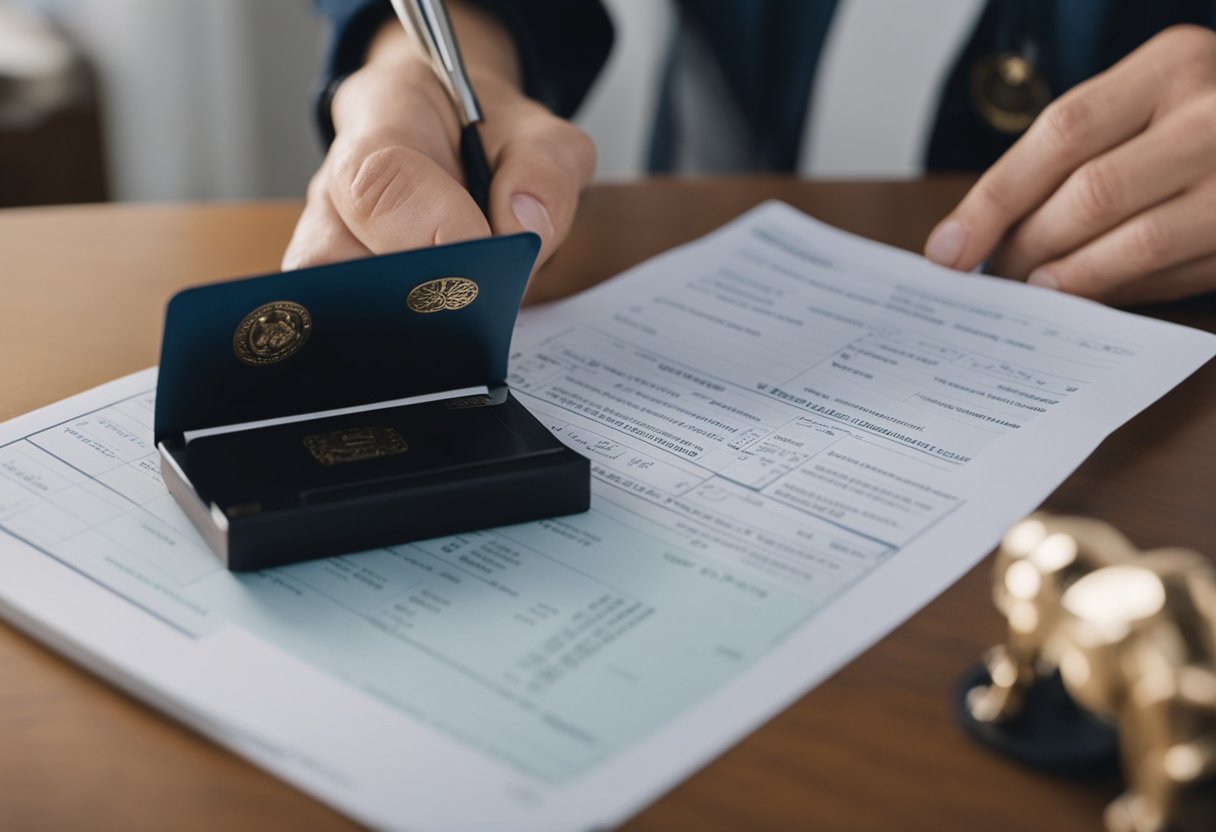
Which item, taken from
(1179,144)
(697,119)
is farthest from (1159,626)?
Result: (697,119)

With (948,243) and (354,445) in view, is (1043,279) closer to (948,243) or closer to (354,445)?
(948,243)

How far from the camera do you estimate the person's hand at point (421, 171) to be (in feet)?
1.91

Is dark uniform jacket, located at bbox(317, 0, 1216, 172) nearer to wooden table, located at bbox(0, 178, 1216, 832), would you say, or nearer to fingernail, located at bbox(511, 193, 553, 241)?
fingernail, located at bbox(511, 193, 553, 241)

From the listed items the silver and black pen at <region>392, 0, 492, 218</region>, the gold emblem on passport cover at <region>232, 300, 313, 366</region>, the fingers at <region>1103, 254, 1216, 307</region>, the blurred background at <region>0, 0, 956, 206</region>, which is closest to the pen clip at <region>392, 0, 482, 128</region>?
the silver and black pen at <region>392, 0, 492, 218</region>

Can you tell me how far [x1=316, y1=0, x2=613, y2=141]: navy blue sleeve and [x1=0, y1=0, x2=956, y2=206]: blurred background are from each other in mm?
662

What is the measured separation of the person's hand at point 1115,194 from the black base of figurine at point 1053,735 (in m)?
0.38

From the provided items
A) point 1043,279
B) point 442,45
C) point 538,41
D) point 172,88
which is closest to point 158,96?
point 172,88

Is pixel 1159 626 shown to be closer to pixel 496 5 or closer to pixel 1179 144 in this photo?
pixel 1179 144

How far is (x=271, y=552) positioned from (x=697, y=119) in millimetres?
935

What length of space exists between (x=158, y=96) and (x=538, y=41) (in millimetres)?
991

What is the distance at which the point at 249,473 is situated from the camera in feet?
1.43

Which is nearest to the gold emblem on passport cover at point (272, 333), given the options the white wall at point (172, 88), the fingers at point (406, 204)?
the fingers at point (406, 204)

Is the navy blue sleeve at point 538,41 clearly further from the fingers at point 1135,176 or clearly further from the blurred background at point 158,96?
the blurred background at point 158,96

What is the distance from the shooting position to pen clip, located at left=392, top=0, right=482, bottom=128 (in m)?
0.67
